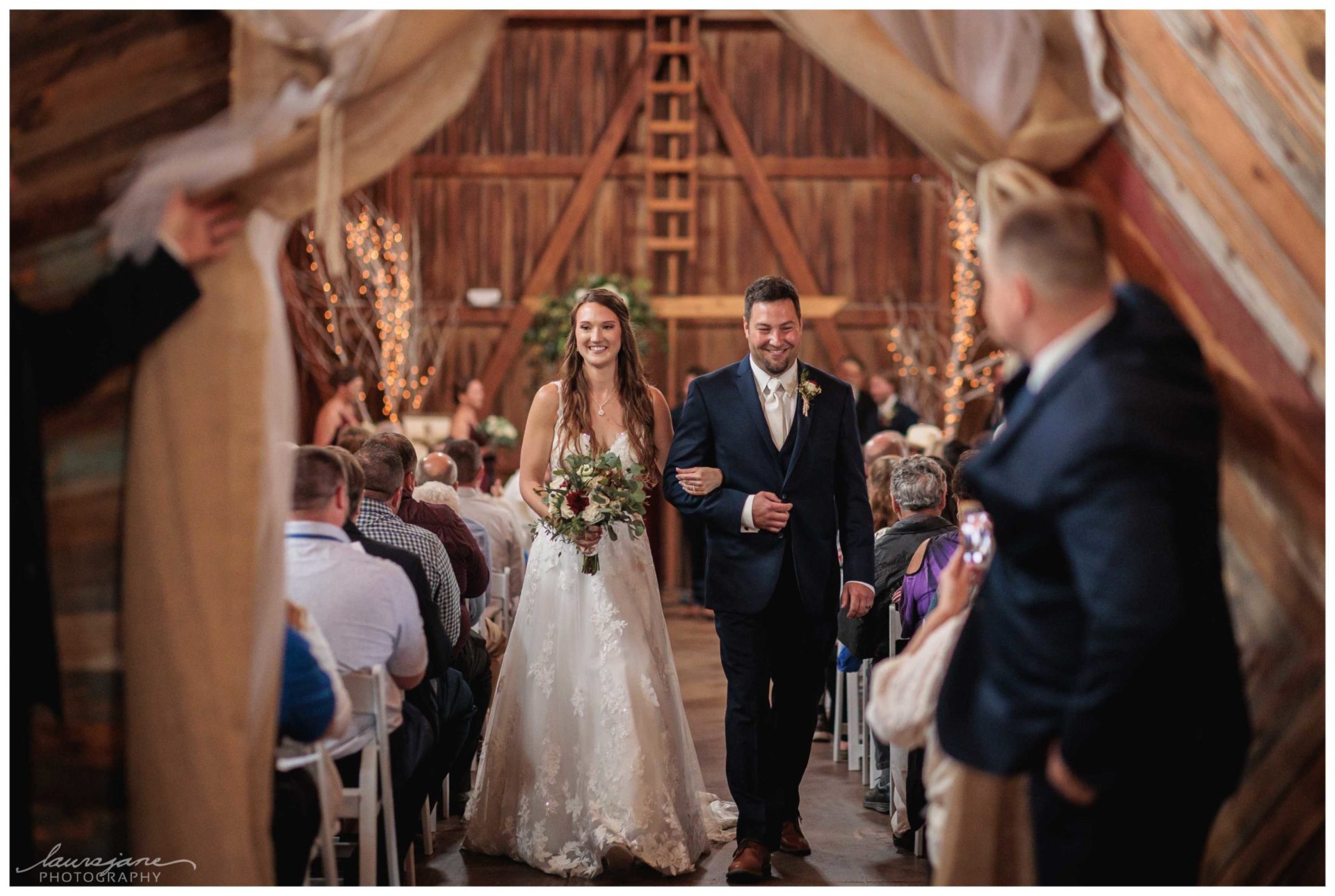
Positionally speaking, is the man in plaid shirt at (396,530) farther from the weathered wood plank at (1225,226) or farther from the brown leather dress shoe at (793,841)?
the weathered wood plank at (1225,226)

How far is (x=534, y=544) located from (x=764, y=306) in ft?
3.87

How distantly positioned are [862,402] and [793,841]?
612 centimetres

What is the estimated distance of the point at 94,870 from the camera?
2.93 metres

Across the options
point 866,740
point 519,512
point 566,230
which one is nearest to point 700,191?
point 566,230

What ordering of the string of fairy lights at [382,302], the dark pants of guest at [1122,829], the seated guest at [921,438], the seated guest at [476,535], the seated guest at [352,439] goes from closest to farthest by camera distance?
the dark pants of guest at [1122,829], the seated guest at [352,439], the seated guest at [476,535], the seated guest at [921,438], the string of fairy lights at [382,302]

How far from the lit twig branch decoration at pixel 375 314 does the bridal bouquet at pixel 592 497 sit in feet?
23.9

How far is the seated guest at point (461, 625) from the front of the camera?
4.54 metres

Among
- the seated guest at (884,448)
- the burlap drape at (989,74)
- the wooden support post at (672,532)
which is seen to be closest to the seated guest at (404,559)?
the burlap drape at (989,74)

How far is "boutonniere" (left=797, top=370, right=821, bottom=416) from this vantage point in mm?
4199

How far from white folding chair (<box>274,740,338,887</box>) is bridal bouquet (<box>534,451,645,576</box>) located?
1237 mm

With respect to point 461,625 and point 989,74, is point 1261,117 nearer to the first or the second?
point 989,74

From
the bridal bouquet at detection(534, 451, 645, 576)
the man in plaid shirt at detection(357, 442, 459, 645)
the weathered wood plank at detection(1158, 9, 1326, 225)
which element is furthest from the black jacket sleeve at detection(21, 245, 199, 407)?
the weathered wood plank at detection(1158, 9, 1326, 225)

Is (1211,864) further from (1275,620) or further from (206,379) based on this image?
(206,379)

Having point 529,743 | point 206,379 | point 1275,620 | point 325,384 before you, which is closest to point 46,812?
point 206,379
